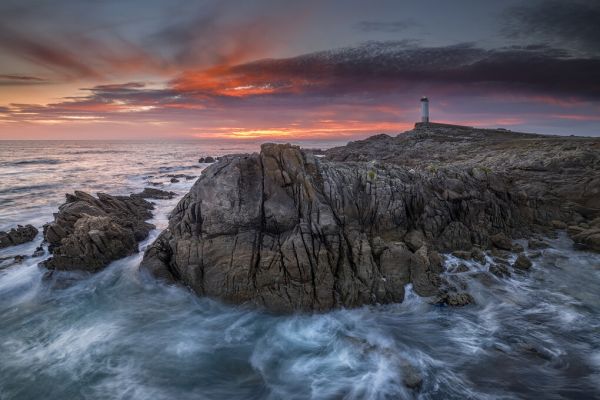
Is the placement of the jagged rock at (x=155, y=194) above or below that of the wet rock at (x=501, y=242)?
above

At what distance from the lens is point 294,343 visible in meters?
11.5

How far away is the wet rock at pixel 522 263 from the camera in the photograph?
609 inches

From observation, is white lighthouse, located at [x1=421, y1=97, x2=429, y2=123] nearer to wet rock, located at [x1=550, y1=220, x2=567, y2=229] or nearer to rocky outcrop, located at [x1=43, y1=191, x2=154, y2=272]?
wet rock, located at [x1=550, y1=220, x2=567, y2=229]

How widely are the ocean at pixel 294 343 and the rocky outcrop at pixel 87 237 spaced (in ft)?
2.43

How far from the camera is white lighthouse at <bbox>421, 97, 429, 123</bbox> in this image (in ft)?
252

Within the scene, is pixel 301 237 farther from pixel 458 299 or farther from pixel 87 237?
pixel 87 237

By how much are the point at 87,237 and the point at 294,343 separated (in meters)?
12.2

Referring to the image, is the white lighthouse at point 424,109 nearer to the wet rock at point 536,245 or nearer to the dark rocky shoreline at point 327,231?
the dark rocky shoreline at point 327,231

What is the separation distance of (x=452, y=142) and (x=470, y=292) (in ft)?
158

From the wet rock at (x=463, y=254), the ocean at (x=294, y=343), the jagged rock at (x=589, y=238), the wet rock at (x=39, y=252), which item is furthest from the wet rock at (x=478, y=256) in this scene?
the wet rock at (x=39, y=252)

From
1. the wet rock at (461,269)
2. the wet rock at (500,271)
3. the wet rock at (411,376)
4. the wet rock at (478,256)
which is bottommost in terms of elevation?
the wet rock at (411,376)

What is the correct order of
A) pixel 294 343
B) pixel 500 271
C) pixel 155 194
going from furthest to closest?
pixel 155 194 < pixel 500 271 < pixel 294 343

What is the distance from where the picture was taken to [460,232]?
1727 centimetres

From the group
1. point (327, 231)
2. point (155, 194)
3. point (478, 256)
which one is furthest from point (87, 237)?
point (478, 256)
